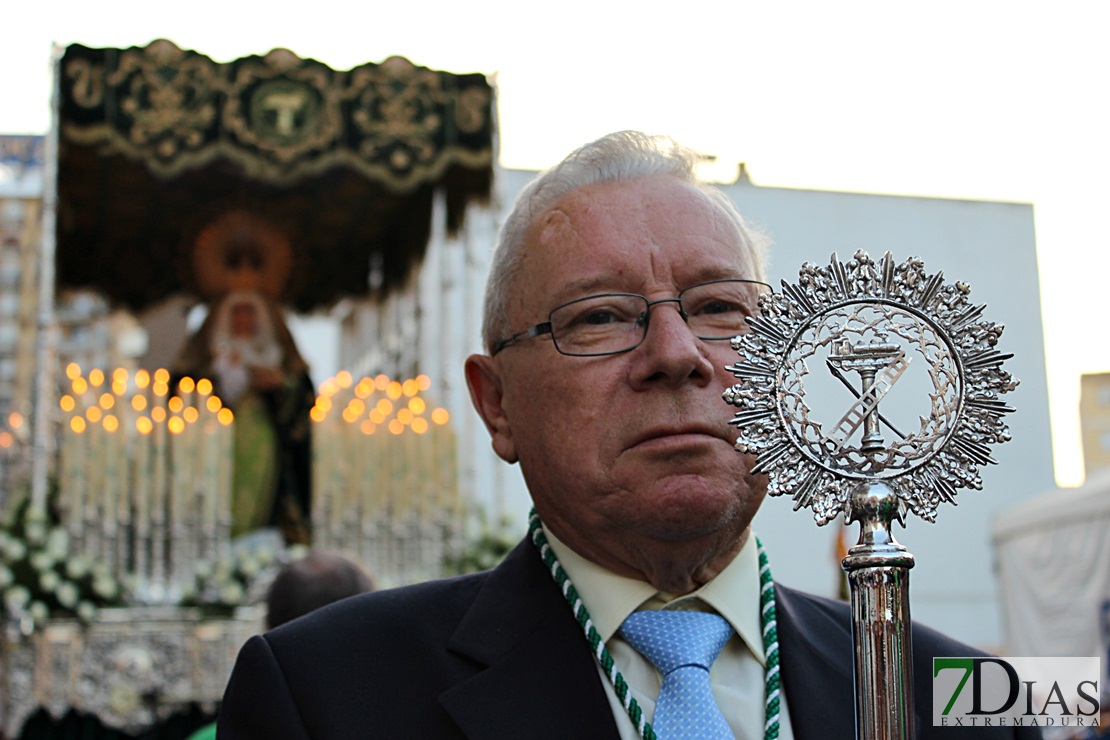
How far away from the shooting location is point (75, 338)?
10.8m

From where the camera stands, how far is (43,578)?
17.0 feet

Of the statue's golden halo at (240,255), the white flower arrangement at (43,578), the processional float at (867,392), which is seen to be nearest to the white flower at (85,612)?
the white flower arrangement at (43,578)

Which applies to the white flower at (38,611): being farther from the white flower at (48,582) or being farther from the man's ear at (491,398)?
the man's ear at (491,398)

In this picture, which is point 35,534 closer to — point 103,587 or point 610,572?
point 103,587

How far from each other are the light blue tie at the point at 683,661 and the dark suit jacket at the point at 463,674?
0.07 m

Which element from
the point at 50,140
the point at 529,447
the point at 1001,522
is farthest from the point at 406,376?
the point at 529,447

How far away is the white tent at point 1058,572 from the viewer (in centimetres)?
809

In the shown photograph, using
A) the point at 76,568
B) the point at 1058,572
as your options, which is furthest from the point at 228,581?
the point at 1058,572

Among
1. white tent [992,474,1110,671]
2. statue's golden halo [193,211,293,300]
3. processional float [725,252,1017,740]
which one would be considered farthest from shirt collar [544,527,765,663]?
white tent [992,474,1110,671]

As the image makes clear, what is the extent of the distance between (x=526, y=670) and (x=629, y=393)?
35 cm

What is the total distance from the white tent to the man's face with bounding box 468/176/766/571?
6.71 meters

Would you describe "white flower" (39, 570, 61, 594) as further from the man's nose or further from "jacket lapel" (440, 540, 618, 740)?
the man's nose

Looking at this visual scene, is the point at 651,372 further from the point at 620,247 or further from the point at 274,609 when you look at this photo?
the point at 274,609

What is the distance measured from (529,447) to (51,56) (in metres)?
5.56
